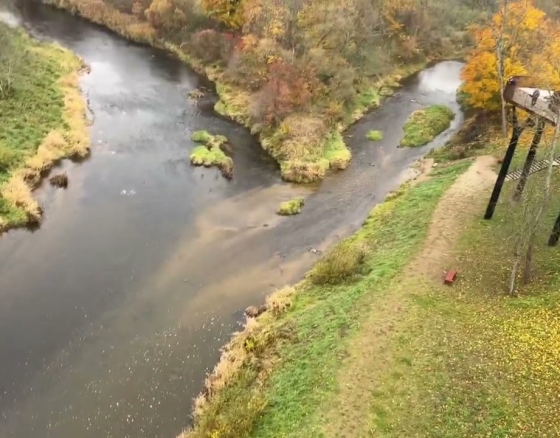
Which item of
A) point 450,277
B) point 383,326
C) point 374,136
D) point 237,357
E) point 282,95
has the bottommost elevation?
point 237,357

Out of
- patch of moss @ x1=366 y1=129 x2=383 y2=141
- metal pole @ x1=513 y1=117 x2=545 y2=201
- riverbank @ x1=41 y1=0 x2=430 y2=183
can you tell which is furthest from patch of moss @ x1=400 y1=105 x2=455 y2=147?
metal pole @ x1=513 y1=117 x2=545 y2=201

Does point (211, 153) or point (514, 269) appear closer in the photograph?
point (514, 269)

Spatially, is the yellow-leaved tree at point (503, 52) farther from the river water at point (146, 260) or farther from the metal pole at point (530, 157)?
the metal pole at point (530, 157)

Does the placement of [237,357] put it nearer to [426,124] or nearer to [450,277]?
[450,277]

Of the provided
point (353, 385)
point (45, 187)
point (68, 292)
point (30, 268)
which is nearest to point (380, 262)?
point (353, 385)

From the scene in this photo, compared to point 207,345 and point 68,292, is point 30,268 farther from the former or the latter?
point 207,345

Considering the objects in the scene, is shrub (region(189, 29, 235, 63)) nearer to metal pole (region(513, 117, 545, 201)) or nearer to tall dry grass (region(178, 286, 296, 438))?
tall dry grass (region(178, 286, 296, 438))

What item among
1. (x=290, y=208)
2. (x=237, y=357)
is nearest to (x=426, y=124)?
(x=290, y=208)
